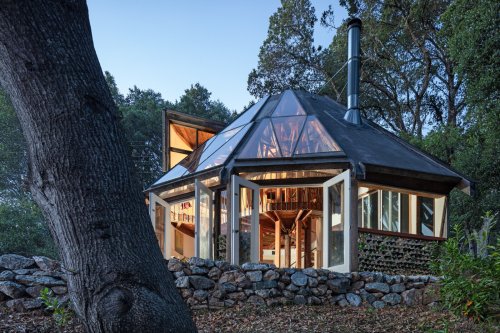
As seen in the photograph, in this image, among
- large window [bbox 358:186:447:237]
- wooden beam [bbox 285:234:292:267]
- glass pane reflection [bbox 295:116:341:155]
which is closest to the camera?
glass pane reflection [bbox 295:116:341:155]

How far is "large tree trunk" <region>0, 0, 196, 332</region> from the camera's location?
2.00m

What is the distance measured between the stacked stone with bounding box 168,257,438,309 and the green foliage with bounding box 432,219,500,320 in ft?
3.19

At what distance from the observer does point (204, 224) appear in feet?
29.9

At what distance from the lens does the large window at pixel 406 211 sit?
29.3 feet

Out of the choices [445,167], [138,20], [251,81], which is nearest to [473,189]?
[445,167]

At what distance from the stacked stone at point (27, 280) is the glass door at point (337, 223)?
13.6 ft

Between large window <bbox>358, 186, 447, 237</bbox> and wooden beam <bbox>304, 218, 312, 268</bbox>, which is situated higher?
large window <bbox>358, 186, 447, 237</bbox>

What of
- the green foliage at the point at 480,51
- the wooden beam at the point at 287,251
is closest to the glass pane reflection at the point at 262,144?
the wooden beam at the point at 287,251

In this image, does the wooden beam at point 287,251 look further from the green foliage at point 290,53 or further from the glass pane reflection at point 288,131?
the green foliage at point 290,53

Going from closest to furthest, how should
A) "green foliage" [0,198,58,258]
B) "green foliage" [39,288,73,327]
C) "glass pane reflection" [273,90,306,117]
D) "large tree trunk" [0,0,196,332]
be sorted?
"large tree trunk" [0,0,196,332] < "green foliage" [39,288,73,327] < "glass pane reflection" [273,90,306,117] < "green foliage" [0,198,58,258]

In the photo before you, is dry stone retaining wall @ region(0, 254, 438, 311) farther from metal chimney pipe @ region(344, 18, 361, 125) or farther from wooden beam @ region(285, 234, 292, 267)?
wooden beam @ region(285, 234, 292, 267)

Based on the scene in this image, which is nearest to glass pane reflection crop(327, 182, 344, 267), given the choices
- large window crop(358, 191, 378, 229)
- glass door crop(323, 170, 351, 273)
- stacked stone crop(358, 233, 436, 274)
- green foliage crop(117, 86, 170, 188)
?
glass door crop(323, 170, 351, 273)

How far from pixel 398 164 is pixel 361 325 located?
384cm

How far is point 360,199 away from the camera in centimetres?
914
